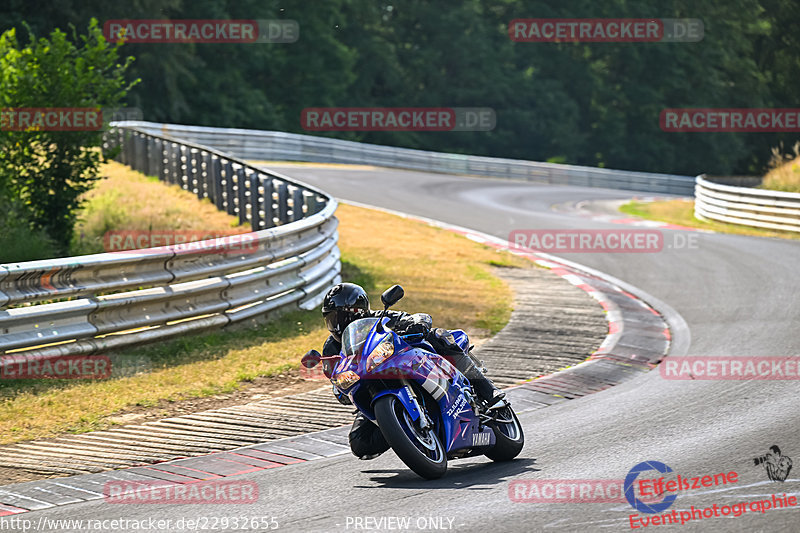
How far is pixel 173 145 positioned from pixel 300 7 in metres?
32.3

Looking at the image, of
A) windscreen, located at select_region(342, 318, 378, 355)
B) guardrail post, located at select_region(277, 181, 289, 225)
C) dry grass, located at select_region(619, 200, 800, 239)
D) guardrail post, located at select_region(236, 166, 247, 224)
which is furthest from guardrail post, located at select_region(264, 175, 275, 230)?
dry grass, located at select_region(619, 200, 800, 239)

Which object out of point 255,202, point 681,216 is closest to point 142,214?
point 255,202

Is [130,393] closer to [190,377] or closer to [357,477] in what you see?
[190,377]

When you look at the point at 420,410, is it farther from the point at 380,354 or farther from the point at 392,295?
the point at 392,295

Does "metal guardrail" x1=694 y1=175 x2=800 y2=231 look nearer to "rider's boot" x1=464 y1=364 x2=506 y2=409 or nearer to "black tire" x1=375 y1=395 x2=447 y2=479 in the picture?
"rider's boot" x1=464 y1=364 x2=506 y2=409

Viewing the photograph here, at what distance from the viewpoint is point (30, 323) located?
31.4 ft

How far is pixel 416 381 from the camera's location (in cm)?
679

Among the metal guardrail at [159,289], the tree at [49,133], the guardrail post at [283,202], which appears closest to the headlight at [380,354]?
the metal guardrail at [159,289]

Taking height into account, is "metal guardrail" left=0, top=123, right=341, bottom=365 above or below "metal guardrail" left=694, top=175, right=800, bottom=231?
above

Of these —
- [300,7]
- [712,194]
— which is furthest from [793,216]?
[300,7]

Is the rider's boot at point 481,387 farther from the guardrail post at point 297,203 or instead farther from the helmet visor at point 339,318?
the guardrail post at point 297,203

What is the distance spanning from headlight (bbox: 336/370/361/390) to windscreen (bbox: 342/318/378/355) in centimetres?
14

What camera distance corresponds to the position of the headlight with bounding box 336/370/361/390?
21.2 ft

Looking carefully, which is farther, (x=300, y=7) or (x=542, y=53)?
(x=542, y=53)
